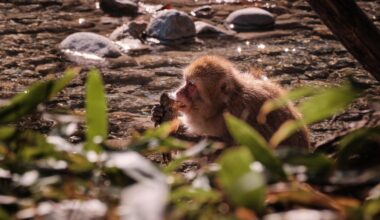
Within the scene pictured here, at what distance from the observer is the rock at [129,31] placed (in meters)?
9.32

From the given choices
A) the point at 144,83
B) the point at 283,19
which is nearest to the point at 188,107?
the point at 144,83

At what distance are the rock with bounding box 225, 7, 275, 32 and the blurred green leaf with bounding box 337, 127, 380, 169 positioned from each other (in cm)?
768

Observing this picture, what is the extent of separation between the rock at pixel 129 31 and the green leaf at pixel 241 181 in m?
7.91

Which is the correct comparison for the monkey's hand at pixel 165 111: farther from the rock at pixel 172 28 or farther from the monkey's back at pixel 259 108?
the rock at pixel 172 28

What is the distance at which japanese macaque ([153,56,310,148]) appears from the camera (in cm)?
464

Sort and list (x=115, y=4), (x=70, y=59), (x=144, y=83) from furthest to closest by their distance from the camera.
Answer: (x=115, y=4) < (x=70, y=59) < (x=144, y=83)

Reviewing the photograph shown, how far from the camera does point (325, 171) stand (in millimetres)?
1792

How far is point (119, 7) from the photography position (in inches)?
420

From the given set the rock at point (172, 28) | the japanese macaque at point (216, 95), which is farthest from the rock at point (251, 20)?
the japanese macaque at point (216, 95)

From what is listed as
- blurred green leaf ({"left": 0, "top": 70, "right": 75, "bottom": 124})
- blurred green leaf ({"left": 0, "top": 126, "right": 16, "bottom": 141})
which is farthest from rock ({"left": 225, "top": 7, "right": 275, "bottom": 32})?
blurred green leaf ({"left": 0, "top": 126, "right": 16, "bottom": 141})

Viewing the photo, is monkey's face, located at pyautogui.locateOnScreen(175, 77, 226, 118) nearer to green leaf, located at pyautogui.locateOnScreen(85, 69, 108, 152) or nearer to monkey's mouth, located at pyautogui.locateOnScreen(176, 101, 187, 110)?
monkey's mouth, located at pyautogui.locateOnScreen(176, 101, 187, 110)

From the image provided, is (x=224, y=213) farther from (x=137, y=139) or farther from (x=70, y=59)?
(x=70, y=59)

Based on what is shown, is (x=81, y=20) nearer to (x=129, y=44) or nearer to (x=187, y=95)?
(x=129, y=44)

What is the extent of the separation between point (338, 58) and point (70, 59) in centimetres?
307
